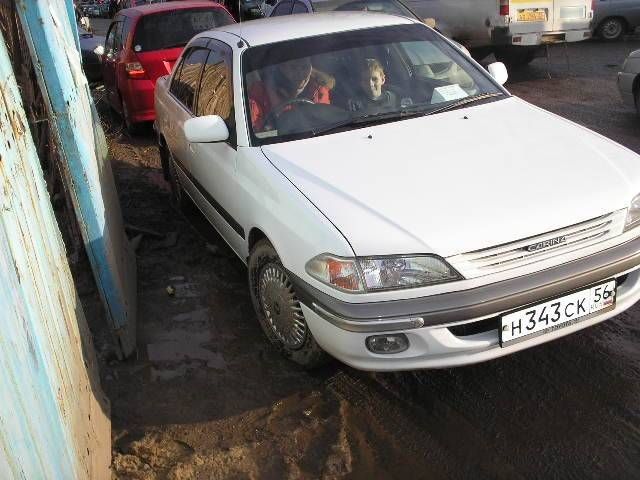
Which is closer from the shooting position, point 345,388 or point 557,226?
point 557,226

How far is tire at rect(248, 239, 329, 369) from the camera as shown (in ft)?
10.8

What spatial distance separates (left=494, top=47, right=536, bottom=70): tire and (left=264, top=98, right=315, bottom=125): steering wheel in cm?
798

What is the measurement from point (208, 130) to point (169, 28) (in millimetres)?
5154

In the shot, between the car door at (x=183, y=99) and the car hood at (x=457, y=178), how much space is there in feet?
5.13

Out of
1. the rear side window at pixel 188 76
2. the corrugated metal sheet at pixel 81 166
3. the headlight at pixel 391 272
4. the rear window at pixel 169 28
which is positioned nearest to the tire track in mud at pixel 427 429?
the headlight at pixel 391 272

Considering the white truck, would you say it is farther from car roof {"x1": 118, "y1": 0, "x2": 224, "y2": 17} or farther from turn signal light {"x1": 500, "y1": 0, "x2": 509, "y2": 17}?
car roof {"x1": 118, "y1": 0, "x2": 224, "y2": 17}

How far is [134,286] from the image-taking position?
4.40 m

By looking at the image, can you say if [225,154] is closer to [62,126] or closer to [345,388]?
[62,126]

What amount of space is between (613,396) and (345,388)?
1.25 metres

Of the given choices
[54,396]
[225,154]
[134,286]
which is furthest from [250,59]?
[54,396]

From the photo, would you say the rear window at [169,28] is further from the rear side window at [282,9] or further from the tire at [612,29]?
the tire at [612,29]

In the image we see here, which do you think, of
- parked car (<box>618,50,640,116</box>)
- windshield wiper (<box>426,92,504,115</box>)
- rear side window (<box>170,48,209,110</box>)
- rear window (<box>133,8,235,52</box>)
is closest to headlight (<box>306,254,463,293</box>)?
windshield wiper (<box>426,92,504,115</box>)

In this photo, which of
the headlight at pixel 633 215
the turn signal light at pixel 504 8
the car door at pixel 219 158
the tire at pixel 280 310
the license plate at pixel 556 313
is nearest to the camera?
the license plate at pixel 556 313

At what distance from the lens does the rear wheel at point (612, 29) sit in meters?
12.8
